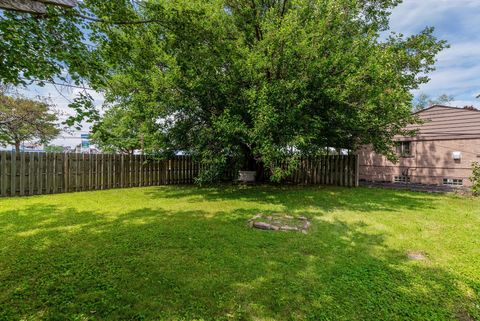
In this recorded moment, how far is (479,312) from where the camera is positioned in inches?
93.9

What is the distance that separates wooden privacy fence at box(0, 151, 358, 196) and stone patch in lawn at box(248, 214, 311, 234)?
250 inches

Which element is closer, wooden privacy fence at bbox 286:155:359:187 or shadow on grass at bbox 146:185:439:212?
shadow on grass at bbox 146:185:439:212

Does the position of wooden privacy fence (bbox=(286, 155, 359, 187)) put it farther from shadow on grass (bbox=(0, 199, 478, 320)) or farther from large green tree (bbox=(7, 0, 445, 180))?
shadow on grass (bbox=(0, 199, 478, 320))

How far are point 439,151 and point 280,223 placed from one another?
12.4m

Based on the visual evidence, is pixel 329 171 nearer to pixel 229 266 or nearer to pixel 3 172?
pixel 229 266

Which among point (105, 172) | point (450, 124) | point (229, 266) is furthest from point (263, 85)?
point (450, 124)

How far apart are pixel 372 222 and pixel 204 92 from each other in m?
6.26

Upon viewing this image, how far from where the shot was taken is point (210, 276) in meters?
2.88

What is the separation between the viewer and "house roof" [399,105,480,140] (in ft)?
38.0

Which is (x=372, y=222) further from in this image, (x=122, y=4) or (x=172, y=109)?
(x=172, y=109)

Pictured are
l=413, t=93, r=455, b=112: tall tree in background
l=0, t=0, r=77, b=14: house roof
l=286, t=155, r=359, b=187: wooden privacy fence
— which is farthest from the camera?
l=413, t=93, r=455, b=112: tall tree in background

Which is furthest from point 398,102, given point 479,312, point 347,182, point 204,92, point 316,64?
point 479,312

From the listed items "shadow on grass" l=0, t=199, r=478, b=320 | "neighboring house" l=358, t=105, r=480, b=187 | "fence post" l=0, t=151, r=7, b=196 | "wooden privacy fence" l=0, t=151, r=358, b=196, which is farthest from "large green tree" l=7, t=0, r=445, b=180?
"neighboring house" l=358, t=105, r=480, b=187

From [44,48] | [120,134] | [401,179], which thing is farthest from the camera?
[120,134]
